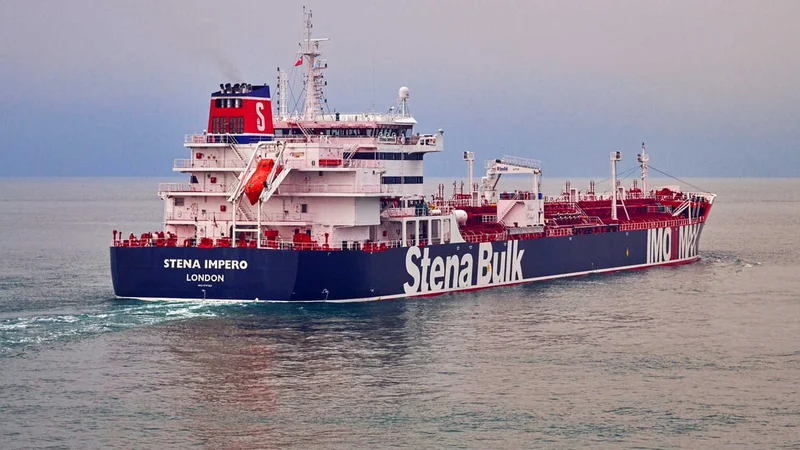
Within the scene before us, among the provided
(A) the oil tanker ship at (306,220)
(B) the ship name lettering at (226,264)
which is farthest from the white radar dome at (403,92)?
(B) the ship name lettering at (226,264)

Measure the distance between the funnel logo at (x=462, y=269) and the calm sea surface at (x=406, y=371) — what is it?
989 mm

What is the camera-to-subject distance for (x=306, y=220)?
4381cm

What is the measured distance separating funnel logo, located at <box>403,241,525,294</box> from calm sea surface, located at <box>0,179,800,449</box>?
0.99 m

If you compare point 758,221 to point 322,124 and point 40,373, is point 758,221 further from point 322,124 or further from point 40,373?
point 40,373

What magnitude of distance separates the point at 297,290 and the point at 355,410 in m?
13.5

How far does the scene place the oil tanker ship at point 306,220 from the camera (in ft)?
135

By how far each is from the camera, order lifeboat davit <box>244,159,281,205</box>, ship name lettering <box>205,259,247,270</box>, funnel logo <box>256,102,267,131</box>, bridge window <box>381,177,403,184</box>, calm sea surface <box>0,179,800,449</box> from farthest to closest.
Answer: bridge window <box>381,177,403,184</box>
funnel logo <box>256,102,267,131</box>
lifeboat davit <box>244,159,281,205</box>
ship name lettering <box>205,259,247,270</box>
calm sea surface <box>0,179,800,449</box>

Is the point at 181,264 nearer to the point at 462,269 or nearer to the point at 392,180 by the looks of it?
the point at 392,180

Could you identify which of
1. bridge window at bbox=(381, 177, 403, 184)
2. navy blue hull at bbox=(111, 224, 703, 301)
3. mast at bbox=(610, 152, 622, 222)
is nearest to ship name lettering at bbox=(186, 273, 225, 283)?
navy blue hull at bbox=(111, 224, 703, 301)

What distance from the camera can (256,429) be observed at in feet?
86.6

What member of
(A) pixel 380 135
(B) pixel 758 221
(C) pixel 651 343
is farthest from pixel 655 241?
(B) pixel 758 221

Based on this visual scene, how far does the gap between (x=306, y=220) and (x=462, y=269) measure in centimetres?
860

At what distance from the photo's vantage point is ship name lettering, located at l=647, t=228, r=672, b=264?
65188 mm

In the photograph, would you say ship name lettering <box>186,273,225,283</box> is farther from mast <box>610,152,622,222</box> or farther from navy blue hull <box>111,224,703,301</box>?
mast <box>610,152,622,222</box>
